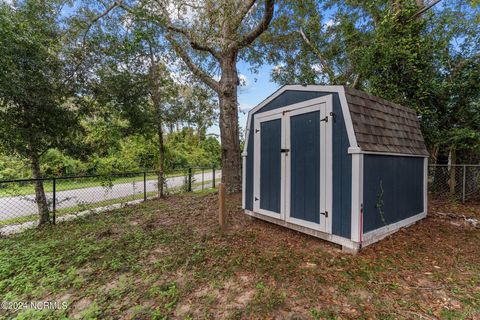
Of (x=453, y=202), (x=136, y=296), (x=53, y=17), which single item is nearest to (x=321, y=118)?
(x=136, y=296)

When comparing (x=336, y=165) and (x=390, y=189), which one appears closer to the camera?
(x=336, y=165)

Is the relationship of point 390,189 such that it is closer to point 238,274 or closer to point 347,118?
point 347,118

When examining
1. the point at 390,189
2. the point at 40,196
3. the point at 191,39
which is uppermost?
the point at 191,39

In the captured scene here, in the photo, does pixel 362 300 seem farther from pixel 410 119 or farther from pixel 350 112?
pixel 410 119

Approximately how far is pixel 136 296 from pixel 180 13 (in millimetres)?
7072

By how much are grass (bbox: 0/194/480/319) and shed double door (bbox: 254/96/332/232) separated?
0.48m

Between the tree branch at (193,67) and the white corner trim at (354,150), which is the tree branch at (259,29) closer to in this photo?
the tree branch at (193,67)

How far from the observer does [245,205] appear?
172 inches

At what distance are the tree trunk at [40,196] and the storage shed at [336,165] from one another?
4.37m

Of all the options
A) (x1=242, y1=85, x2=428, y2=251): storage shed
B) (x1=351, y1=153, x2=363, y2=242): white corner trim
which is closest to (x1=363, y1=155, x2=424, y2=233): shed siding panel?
(x1=242, y1=85, x2=428, y2=251): storage shed

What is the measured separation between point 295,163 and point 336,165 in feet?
2.14

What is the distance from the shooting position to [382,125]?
3312mm

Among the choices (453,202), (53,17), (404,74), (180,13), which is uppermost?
(180,13)

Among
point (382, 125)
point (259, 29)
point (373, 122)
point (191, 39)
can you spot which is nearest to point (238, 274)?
point (373, 122)
